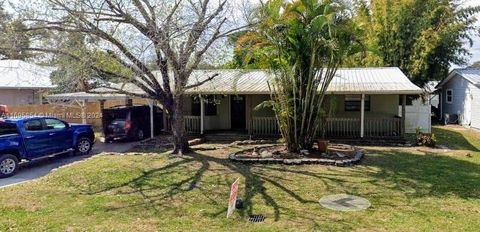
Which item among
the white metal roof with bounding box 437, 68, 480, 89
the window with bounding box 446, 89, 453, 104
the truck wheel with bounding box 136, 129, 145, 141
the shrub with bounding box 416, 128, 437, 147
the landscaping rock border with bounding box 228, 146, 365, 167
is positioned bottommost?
the landscaping rock border with bounding box 228, 146, 365, 167

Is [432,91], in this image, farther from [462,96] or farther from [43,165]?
[43,165]

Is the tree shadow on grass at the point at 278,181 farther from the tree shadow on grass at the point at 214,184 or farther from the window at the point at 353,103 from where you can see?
the window at the point at 353,103

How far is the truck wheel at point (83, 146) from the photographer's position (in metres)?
14.4

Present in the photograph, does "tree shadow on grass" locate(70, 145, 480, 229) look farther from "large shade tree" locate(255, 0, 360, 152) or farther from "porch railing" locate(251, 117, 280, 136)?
"porch railing" locate(251, 117, 280, 136)

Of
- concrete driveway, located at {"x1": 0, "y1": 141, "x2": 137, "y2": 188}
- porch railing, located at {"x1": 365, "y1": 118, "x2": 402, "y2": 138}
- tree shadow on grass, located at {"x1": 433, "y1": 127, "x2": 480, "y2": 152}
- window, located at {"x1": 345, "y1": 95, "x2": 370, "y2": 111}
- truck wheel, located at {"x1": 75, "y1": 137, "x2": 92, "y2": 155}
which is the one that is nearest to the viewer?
concrete driveway, located at {"x1": 0, "y1": 141, "x2": 137, "y2": 188}

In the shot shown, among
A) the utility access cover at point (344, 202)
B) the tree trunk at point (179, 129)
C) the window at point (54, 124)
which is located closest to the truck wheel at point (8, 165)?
the window at point (54, 124)

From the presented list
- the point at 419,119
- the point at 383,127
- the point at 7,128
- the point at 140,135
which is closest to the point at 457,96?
the point at 419,119

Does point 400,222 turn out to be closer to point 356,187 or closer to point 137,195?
point 356,187

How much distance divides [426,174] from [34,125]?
11411mm

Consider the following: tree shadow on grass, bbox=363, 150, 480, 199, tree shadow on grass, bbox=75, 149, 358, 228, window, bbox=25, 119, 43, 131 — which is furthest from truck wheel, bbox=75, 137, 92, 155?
tree shadow on grass, bbox=363, 150, 480, 199

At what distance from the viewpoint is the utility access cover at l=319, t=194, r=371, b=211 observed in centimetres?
781

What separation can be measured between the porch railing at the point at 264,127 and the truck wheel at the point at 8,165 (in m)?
9.36

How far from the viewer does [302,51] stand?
1245 centimetres

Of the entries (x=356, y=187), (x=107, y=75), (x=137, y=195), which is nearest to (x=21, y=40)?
(x=107, y=75)
